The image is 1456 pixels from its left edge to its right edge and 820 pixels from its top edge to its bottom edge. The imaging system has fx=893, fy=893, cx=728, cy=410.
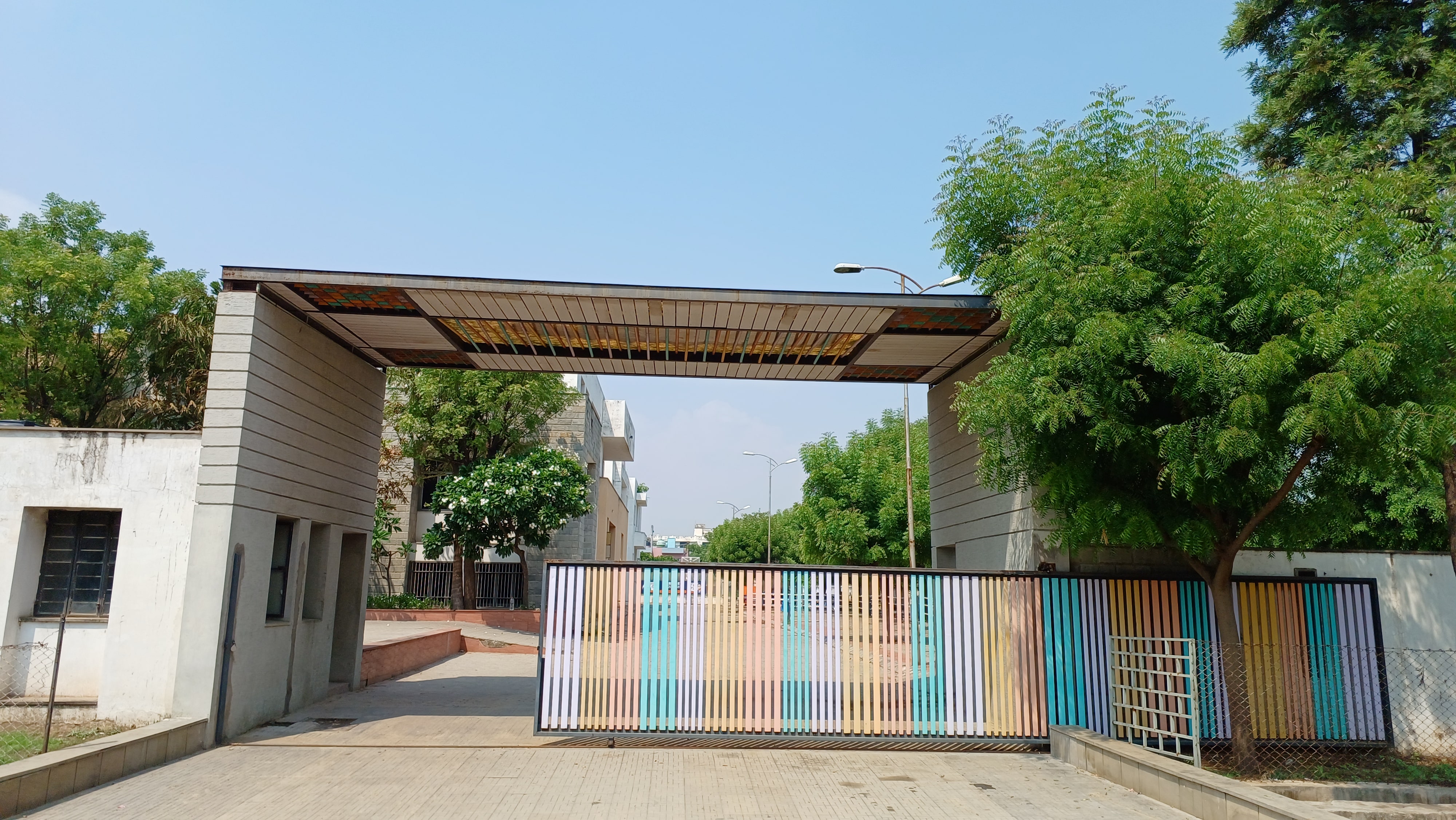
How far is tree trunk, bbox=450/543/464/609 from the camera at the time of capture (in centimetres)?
2752

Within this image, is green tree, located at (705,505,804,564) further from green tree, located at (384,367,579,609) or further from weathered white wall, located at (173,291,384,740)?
weathered white wall, located at (173,291,384,740)

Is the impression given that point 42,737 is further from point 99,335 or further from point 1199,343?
point 99,335

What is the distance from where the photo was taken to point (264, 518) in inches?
397

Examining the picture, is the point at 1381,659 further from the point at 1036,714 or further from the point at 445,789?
the point at 445,789

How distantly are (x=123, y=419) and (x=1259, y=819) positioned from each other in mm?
24455

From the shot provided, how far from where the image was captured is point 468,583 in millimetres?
27906

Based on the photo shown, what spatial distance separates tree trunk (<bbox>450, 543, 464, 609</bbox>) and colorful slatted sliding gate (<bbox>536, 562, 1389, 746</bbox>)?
19.1 metres

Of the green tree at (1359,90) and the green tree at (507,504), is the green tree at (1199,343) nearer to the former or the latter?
the green tree at (1359,90)

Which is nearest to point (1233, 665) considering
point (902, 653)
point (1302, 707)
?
point (1302, 707)

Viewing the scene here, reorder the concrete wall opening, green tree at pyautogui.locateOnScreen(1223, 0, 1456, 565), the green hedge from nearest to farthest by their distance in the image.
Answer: green tree at pyautogui.locateOnScreen(1223, 0, 1456, 565) → the concrete wall opening → the green hedge

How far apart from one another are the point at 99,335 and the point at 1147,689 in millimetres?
24823

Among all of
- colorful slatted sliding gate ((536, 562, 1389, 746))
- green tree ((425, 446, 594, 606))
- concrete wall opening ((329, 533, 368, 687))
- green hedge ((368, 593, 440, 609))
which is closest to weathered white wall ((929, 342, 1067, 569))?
colorful slatted sliding gate ((536, 562, 1389, 746))

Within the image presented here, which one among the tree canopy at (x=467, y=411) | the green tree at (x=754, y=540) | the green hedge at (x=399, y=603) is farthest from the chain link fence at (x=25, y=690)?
the green tree at (x=754, y=540)

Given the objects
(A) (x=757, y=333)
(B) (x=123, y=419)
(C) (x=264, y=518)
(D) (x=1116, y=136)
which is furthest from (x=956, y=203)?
(B) (x=123, y=419)
